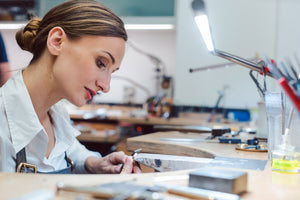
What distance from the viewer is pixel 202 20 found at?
1.23m

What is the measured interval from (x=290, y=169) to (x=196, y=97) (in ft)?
12.5

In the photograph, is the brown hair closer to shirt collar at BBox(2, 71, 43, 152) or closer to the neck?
the neck

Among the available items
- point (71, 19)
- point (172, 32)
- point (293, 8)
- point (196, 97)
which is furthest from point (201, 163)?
point (172, 32)

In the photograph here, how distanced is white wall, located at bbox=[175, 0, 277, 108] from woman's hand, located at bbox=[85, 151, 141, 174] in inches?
134

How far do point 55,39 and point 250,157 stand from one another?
30.3 inches

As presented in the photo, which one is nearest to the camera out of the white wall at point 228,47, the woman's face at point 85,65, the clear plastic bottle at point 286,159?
the clear plastic bottle at point 286,159

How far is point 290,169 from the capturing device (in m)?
0.90

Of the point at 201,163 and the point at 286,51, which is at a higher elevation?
the point at 286,51

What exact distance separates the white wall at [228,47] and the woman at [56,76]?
350 cm

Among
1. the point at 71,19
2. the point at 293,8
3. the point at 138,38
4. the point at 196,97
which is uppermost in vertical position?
the point at 293,8

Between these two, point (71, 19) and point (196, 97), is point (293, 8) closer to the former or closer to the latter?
point (196, 97)

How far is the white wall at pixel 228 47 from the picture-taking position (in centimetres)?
453

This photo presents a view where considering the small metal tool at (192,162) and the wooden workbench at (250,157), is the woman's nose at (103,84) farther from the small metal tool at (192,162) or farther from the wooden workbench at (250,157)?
the wooden workbench at (250,157)

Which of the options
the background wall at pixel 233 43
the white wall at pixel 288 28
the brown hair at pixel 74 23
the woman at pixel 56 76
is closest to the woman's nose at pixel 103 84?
the woman at pixel 56 76
